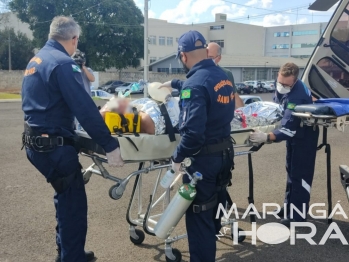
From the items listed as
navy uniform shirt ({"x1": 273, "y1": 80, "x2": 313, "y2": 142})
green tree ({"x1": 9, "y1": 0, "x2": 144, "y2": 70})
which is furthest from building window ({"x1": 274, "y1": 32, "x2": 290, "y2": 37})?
navy uniform shirt ({"x1": 273, "y1": 80, "x2": 313, "y2": 142})

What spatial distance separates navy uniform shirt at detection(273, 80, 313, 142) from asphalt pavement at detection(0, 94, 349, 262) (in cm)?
122

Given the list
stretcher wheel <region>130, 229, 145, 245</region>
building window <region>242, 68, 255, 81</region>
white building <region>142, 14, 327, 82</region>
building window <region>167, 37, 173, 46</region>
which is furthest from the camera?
building window <region>167, 37, 173, 46</region>

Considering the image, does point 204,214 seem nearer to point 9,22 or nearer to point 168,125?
point 168,125

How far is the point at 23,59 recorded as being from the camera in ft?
160

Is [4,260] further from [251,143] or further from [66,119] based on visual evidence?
[251,143]

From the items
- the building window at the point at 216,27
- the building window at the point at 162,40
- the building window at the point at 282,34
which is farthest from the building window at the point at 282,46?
the building window at the point at 162,40

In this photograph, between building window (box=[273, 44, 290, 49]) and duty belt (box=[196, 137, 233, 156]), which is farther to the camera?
building window (box=[273, 44, 290, 49])

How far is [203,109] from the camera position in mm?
3135

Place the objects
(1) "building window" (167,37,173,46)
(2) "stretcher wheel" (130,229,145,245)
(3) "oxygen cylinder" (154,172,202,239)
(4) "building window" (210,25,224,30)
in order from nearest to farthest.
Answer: (3) "oxygen cylinder" (154,172,202,239)
(2) "stretcher wheel" (130,229,145,245)
(1) "building window" (167,37,173,46)
(4) "building window" (210,25,224,30)

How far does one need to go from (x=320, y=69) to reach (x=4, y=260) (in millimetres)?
5192

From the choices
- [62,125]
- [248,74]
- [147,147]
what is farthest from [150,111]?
[248,74]

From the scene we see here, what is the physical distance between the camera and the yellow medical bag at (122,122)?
3.51 meters

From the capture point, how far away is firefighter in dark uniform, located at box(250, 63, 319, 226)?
177 inches

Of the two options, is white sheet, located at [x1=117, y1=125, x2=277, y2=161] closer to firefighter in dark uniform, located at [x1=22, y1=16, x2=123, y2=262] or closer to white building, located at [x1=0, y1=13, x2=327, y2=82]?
firefighter in dark uniform, located at [x1=22, y1=16, x2=123, y2=262]
